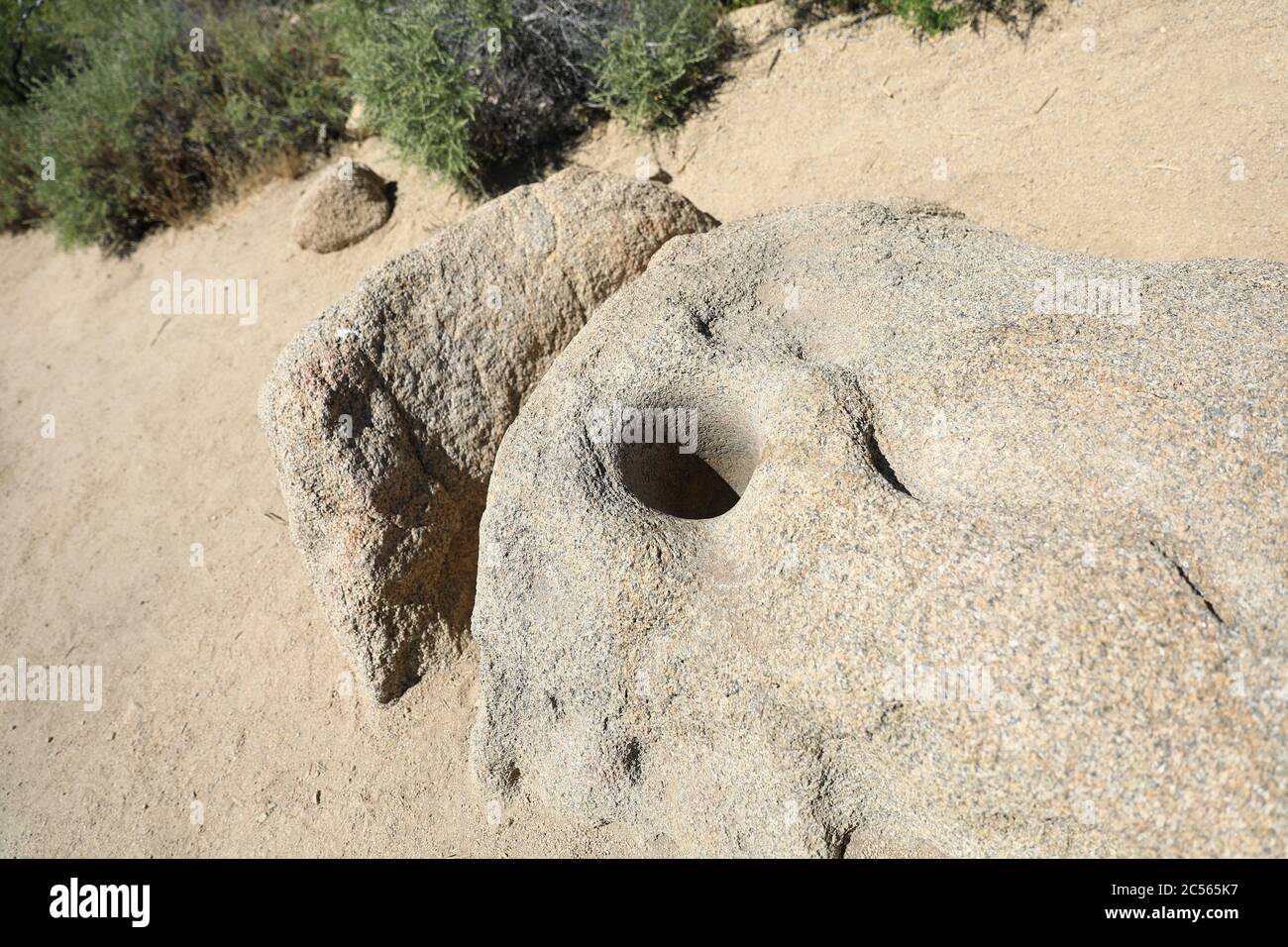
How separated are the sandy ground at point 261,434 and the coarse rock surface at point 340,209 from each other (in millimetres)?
122

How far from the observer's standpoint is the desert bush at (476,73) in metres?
5.11

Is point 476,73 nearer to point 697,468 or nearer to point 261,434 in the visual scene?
point 261,434

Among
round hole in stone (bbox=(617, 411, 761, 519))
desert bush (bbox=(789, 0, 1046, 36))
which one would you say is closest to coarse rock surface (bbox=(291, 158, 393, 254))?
desert bush (bbox=(789, 0, 1046, 36))

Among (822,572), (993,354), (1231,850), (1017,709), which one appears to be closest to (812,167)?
(993,354)

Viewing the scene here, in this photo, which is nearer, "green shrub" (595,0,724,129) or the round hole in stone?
the round hole in stone

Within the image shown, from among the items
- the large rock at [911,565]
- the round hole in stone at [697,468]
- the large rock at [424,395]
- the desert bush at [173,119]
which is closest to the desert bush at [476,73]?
the desert bush at [173,119]

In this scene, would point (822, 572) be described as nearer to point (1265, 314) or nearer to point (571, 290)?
point (1265, 314)

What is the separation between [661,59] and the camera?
16.8 feet

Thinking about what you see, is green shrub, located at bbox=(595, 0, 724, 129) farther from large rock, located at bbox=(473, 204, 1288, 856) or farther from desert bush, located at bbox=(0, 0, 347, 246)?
large rock, located at bbox=(473, 204, 1288, 856)

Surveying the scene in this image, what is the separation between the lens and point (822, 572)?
2176 millimetres

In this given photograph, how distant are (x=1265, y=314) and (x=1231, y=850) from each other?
1484 mm

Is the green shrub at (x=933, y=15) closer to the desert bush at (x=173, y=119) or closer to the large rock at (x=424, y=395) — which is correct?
the large rock at (x=424, y=395)

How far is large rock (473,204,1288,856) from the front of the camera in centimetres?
184

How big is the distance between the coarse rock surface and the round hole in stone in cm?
353
